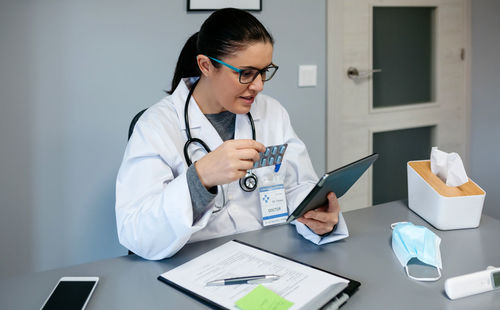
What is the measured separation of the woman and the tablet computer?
0.05m

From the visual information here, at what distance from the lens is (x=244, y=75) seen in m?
1.28

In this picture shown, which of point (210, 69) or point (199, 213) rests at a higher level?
point (210, 69)

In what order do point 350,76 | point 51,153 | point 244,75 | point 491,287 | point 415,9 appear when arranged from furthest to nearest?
point 415,9 → point 350,76 → point 51,153 → point 244,75 → point 491,287

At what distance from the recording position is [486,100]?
3.01m

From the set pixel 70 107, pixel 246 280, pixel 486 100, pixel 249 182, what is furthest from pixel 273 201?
pixel 486 100

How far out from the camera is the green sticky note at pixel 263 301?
2.80ft

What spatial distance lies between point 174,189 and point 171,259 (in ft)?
0.56

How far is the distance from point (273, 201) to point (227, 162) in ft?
1.14

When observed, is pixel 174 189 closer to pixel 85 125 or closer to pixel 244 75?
pixel 244 75

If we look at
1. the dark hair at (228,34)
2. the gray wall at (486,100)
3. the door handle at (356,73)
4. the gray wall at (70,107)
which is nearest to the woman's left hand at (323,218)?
the dark hair at (228,34)

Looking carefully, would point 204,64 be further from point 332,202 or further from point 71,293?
point 71,293

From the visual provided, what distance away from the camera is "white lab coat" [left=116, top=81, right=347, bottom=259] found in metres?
1.08

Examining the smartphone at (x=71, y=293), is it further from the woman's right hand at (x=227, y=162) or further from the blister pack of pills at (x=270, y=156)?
the blister pack of pills at (x=270, y=156)

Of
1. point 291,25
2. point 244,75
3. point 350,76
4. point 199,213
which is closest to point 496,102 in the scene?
point 350,76
